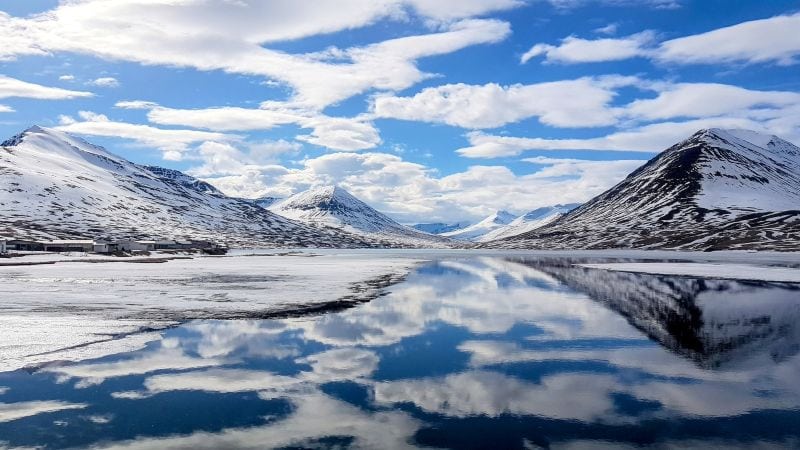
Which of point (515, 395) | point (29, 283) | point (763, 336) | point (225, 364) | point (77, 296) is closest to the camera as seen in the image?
point (515, 395)

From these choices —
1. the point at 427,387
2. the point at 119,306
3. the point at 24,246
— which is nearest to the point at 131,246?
the point at 24,246

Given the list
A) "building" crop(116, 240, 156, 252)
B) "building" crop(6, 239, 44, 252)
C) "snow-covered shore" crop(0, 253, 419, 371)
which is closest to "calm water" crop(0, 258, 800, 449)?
"snow-covered shore" crop(0, 253, 419, 371)

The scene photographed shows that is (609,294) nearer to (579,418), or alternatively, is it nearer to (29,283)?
(579,418)

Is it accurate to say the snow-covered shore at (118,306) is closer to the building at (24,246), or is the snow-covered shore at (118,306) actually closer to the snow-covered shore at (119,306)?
the snow-covered shore at (119,306)

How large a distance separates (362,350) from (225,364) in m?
6.05

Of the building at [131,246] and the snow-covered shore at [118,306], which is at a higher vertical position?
the building at [131,246]

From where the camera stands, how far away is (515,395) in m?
18.3

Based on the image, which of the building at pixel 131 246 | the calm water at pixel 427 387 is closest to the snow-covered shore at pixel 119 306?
the calm water at pixel 427 387

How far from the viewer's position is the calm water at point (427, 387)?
573 inches

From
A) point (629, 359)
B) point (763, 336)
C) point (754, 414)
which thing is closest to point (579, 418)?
point (754, 414)

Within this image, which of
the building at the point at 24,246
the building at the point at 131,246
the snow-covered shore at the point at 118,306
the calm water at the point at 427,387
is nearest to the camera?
the calm water at the point at 427,387

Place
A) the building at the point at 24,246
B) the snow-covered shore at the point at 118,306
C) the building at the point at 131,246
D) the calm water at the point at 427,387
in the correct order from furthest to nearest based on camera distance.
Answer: the building at the point at 131,246
the building at the point at 24,246
the snow-covered shore at the point at 118,306
the calm water at the point at 427,387

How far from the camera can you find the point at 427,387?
19250 mm

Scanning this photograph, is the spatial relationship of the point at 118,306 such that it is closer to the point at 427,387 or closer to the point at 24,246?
the point at 427,387
